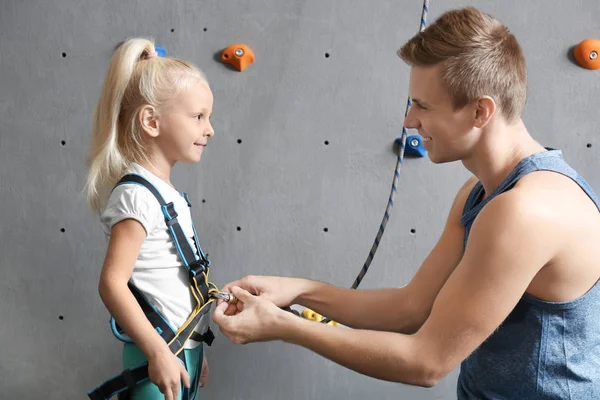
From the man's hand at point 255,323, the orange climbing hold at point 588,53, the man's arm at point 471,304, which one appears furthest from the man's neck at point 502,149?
the orange climbing hold at point 588,53

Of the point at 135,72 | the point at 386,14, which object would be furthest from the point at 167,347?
the point at 386,14

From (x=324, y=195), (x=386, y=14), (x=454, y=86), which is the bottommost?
(x=324, y=195)

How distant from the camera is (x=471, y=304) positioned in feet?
3.10

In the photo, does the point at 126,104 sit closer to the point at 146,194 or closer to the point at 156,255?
the point at 146,194

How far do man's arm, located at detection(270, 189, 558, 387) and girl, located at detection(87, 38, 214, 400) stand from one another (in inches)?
18.8

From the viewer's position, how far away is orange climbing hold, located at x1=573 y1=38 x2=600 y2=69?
179 centimetres

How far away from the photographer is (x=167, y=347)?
50.4 inches

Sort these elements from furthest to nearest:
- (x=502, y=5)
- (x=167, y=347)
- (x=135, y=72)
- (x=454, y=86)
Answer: (x=502, y=5) < (x=135, y=72) < (x=167, y=347) < (x=454, y=86)

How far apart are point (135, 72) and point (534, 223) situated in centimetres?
104

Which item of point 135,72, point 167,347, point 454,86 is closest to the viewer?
point 454,86

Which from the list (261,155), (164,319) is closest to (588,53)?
(261,155)

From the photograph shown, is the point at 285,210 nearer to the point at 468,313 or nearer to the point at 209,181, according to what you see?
the point at 209,181

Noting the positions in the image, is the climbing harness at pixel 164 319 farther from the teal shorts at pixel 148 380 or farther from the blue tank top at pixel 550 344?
the blue tank top at pixel 550 344

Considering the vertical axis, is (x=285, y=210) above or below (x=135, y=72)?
below
